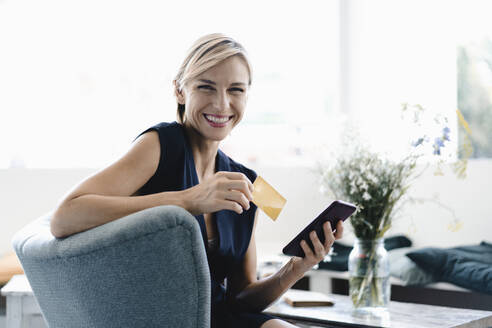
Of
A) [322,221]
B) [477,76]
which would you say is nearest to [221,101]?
[322,221]

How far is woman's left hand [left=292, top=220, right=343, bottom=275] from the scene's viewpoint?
1.55 meters

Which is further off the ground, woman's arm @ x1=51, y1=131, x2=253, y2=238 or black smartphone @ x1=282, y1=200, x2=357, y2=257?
woman's arm @ x1=51, y1=131, x2=253, y2=238

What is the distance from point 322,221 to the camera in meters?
1.53

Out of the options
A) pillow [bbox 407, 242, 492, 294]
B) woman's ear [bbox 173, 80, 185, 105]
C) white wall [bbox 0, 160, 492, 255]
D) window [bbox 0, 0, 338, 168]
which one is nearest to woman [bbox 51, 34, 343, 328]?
woman's ear [bbox 173, 80, 185, 105]

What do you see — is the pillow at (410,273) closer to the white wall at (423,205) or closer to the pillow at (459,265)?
the pillow at (459,265)

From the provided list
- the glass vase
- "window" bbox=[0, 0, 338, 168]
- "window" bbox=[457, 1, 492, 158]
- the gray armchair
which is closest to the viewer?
the gray armchair

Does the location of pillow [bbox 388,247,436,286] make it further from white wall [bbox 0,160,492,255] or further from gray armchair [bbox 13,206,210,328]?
gray armchair [bbox 13,206,210,328]

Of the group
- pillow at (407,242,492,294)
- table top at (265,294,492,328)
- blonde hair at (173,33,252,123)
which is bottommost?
pillow at (407,242,492,294)

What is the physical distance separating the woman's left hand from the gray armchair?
50cm

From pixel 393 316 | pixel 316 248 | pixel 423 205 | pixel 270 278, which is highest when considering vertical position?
pixel 316 248

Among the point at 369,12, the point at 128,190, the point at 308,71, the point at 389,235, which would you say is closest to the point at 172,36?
the point at 308,71

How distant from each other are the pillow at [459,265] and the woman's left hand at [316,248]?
1414mm

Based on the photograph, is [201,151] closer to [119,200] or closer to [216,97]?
[216,97]

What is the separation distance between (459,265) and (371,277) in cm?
116
